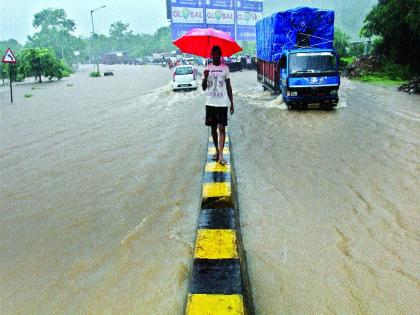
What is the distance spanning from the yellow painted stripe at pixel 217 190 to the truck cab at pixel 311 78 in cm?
809

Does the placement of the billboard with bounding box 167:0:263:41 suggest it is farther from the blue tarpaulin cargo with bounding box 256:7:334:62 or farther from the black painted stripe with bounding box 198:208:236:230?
the black painted stripe with bounding box 198:208:236:230

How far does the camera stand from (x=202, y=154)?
7.77 meters

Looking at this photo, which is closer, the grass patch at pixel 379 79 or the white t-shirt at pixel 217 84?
the white t-shirt at pixel 217 84

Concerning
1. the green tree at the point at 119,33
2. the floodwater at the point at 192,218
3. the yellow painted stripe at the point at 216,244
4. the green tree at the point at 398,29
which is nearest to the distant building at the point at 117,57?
the green tree at the point at 119,33

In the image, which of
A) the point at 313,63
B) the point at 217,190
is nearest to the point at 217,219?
the point at 217,190

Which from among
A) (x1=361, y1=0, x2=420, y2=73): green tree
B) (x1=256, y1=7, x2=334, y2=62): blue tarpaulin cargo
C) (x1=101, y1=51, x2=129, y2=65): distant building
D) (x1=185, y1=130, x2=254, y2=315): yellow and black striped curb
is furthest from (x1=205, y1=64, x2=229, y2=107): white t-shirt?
(x1=101, y1=51, x2=129, y2=65): distant building

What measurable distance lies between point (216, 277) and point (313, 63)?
10.9 meters

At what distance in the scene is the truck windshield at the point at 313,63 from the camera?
12539mm

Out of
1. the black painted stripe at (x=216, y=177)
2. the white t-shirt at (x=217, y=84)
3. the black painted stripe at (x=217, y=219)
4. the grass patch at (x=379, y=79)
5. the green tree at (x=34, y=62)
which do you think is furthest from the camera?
the green tree at (x=34, y=62)

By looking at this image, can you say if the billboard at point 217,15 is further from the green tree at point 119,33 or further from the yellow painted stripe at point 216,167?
the green tree at point 119,33

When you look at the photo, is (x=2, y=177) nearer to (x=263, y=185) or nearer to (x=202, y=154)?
(x=202, y=154)

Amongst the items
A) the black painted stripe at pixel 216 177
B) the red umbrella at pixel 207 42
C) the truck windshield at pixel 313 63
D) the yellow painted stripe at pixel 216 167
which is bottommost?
the black painted stripe at pixel 216 177

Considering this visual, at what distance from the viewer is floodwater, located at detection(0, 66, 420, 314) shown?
3.25 m

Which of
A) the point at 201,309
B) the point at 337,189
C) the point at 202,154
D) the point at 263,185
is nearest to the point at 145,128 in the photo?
the point at 202,154
